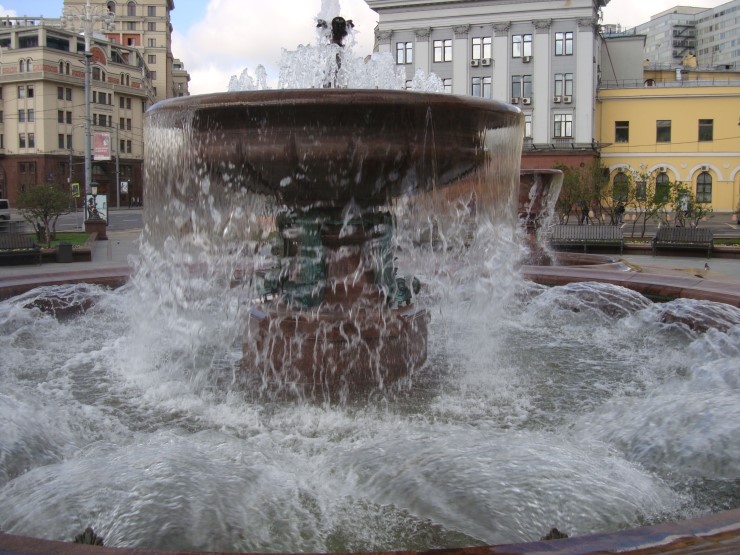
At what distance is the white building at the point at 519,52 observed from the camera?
43.6 m

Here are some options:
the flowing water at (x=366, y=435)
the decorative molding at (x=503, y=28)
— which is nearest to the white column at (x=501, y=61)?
the decorative molding at (x=503, y=28)

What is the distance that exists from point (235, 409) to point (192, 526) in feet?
5.81

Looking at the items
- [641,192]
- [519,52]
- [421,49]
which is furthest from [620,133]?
[641,192]

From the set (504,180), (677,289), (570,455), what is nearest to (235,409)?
(570,455)

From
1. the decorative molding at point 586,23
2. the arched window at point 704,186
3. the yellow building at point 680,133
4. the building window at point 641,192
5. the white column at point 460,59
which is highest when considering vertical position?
the decorative molding at point 586,23

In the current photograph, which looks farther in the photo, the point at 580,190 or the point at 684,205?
the point at 580,190

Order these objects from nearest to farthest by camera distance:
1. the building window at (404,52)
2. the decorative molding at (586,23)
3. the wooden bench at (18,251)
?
the wooden bench at (18,251)
the decorative molding at (586,23)
the building window at (404,52)

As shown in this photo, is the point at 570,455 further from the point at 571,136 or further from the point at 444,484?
the point at 571,136

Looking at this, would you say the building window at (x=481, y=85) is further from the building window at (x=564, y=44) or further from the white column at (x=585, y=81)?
the white column at (x=585, y=81)

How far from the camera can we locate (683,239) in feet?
56.0

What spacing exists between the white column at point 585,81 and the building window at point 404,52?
961 cm

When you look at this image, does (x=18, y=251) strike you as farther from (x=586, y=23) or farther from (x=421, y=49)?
(x=586, y=23)

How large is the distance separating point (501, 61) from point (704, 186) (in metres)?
14.6

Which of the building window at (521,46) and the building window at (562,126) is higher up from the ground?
the building window at (521,46)
